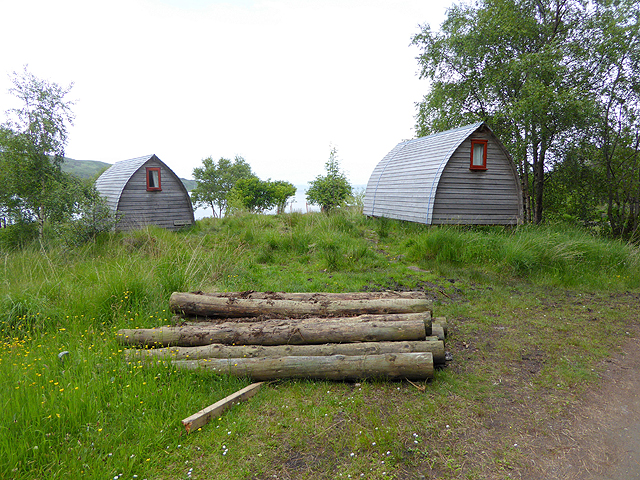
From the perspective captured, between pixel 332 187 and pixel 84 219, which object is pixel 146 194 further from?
pixel 332 187

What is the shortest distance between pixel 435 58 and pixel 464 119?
3.49 m

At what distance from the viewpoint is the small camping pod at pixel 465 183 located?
14.4 m

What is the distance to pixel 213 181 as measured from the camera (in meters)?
57.0

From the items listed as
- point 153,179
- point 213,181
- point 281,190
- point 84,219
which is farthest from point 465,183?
point 213,181

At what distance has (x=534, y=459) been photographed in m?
3.21

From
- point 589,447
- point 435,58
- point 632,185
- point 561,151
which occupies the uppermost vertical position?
point 435,58

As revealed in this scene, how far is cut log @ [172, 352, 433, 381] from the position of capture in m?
4.33

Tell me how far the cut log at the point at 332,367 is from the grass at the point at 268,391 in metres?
0.12

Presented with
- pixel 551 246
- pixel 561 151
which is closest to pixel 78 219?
pixel 551 246

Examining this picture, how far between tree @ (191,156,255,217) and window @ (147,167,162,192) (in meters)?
38.6

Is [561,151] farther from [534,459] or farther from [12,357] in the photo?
[12,357]

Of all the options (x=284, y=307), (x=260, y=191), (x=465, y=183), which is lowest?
(x=284, y=307)

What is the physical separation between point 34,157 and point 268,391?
12976 mm

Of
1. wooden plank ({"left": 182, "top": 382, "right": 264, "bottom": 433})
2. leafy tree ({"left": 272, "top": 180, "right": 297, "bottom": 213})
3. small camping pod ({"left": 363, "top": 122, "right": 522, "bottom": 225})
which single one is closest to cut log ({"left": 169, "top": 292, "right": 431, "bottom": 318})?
wooden plank ({"left": 182, "top": 382, "right": 264, "bottom": 433})
